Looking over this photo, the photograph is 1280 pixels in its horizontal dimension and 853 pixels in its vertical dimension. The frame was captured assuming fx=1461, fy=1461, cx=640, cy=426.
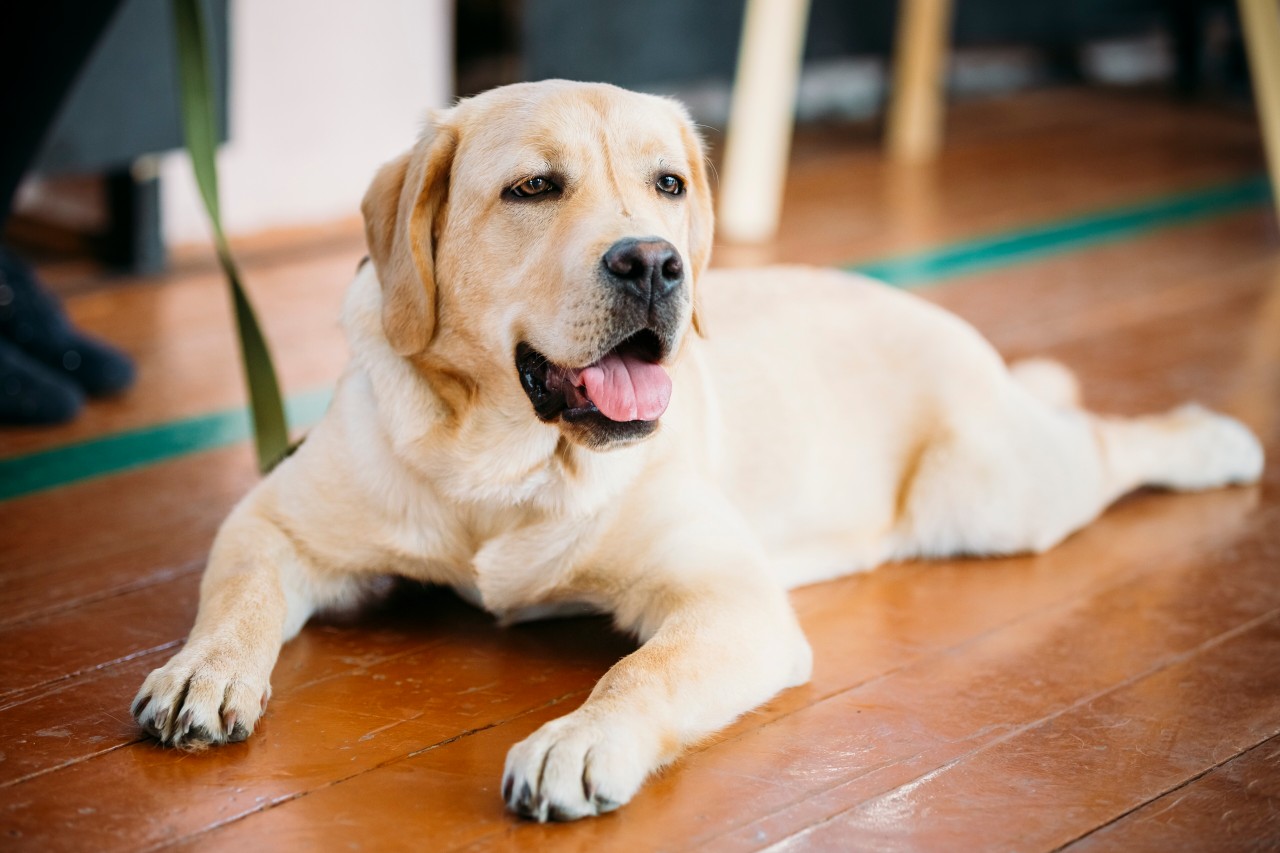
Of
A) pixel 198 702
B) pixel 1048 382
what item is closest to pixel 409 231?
pixel 198 702

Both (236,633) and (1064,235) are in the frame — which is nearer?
(236,633)

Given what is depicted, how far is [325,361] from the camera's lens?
12.3 ft

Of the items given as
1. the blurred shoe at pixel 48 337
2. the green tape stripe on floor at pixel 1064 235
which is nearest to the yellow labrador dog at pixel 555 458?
the blurred shoe at pixel 48 337

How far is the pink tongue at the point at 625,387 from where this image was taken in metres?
1.99

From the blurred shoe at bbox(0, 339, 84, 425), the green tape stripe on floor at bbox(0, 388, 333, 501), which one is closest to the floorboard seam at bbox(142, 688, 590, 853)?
the green tape stripe on floor at bbox(0, 388, 333, 501)

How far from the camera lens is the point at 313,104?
16.7 feet

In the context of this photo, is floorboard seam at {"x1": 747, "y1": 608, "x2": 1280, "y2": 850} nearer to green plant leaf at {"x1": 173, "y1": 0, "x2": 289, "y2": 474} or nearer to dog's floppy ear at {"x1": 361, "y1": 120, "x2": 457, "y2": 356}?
dog's floppy ear at {"x1": 361, "y1": 120, "x2": 457, "y2": 356}

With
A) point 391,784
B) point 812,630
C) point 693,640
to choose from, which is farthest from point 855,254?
point 391,784

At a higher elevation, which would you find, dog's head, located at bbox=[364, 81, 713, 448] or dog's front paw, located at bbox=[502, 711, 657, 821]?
dog's head, located at bbox=[364, 81, 713, 448]

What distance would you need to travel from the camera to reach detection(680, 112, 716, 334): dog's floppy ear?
2299mm

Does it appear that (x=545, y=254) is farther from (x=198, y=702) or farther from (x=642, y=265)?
(x=198, y=702)

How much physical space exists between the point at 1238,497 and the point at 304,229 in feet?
11.0

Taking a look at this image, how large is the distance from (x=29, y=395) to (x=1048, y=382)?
2230 mm

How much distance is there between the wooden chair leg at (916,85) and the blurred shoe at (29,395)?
4.41 metres
